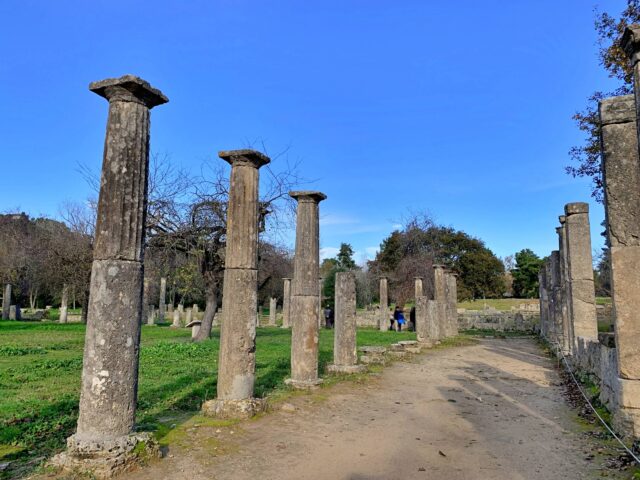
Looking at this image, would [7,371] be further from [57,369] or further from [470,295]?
[470,295]

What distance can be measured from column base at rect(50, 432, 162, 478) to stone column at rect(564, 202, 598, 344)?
10.6m

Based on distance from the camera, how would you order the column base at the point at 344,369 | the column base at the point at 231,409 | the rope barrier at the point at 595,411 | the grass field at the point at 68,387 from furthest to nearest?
the column base at the point at 344,369, the column base at the point at 231,409, the grass field at the point at 68,387, the rope barrier at the point at 595,411

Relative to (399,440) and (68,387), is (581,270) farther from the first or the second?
(68,387)

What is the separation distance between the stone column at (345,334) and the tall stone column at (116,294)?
6.58 m

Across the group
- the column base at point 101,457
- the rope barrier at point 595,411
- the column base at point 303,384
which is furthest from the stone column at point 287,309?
the column base at point 101,457

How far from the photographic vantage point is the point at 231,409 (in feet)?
22.0

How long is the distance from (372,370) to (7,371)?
817 cm

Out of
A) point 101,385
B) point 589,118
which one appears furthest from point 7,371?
point 589,118

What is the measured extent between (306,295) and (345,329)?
7.23 ft

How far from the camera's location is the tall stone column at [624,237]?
238 inches

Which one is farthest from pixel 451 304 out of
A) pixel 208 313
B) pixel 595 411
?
pixel 595 411

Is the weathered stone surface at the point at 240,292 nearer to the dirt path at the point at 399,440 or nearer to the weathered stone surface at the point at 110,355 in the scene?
the dirt path at the point at 399,440

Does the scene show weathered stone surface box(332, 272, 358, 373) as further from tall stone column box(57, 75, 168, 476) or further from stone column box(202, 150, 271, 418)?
tall stone column box(57, 75, 168, 476)

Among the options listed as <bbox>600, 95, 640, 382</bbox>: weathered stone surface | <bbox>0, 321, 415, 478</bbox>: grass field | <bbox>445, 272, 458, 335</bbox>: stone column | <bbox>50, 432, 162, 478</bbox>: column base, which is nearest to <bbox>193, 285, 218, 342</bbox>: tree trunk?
<bbox>0, 321, 415, 478</bbox>: grass field
